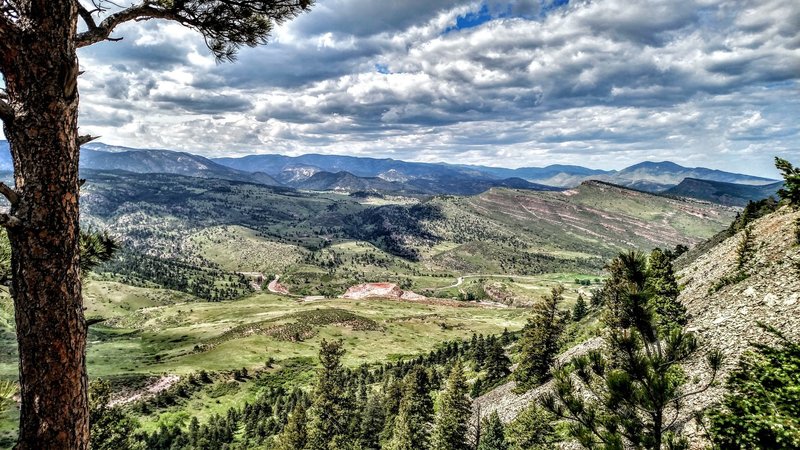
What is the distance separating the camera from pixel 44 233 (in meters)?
5.96

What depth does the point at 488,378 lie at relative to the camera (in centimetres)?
7488

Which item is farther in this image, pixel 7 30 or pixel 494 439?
pixel 494 439

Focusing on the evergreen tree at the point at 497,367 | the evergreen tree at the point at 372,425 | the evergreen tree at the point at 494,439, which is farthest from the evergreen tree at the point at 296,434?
the evergreen tree at the point at 497,367

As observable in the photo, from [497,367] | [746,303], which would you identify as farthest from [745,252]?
[497,367]

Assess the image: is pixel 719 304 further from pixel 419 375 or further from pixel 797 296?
pixel 419 375

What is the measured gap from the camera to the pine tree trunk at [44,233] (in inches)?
232

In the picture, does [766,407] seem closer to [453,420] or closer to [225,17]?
[225,17]

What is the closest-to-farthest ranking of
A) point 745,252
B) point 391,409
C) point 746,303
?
point 746,303, point 745,252, point 391,409

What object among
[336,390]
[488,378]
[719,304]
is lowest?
[488,378]

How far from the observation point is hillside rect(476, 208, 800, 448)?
23.6 m

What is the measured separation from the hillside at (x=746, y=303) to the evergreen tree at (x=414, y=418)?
1999 centimetres

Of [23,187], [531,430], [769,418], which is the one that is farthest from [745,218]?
[23,187]

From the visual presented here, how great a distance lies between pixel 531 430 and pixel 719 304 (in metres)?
19.5

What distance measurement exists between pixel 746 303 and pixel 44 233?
38455mm
